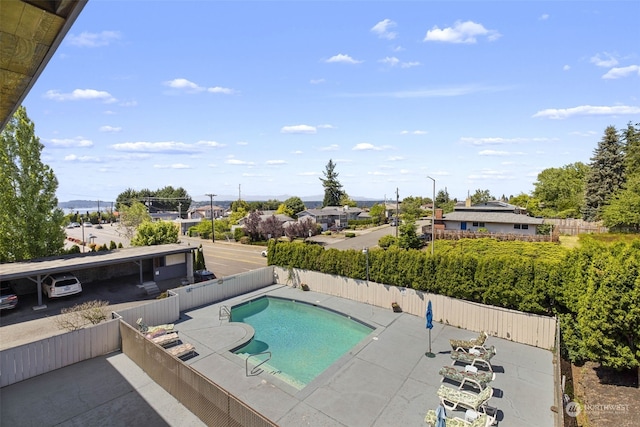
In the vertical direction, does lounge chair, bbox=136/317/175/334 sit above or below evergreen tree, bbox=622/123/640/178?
below

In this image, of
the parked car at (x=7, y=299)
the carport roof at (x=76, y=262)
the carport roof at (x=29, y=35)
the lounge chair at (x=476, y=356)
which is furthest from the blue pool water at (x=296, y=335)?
the parked car at (x=7, y=299)

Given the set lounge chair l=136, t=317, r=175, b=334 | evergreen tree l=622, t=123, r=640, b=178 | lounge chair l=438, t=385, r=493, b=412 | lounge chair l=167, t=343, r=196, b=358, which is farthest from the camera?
evergreen tree l=622, t=123, r=640, b=178

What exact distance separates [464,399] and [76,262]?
20451 millimetres

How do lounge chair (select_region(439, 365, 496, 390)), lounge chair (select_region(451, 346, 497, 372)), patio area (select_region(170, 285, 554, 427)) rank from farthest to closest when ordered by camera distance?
lounge chair (select_region(451, 346, 497, 372)) → lounge chair (select_region(439, 365, 496, 390)) → patio area (select_region(170, 285, 554, 427))

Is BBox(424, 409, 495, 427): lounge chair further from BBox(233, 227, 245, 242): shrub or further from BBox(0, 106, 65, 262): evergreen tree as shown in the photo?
BBox(233, 227, 245, 242): shrub

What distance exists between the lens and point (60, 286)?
18.6 meters

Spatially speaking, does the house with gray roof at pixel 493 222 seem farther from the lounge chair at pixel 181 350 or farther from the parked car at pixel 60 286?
the parked car at pixel 60 286

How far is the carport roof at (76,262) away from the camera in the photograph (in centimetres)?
1664

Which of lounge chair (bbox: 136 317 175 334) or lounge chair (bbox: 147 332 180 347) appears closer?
lounge chair (bbox: 147 332 180 347)

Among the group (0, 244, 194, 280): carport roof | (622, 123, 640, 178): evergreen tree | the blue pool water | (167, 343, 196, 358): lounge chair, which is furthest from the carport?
(622, 123, 640, 178): evergreen tree

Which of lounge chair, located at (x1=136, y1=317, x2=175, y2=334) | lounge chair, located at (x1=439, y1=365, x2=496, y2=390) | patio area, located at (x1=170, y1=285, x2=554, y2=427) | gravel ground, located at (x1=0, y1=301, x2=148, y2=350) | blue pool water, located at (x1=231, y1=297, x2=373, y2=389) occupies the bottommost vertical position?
blue pool water, located at (x1=231, y1=297, x2=373, y2=389)

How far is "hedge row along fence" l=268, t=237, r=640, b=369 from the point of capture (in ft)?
34.4

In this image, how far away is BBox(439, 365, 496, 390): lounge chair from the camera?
1044 cm

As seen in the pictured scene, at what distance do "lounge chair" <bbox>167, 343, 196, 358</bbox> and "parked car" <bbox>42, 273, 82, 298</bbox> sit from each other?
10490mm
